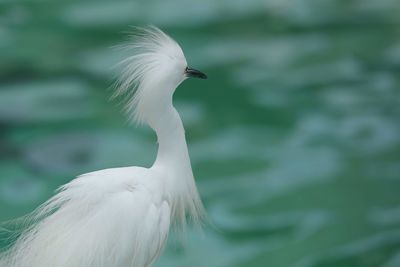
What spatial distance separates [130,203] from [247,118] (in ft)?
8.27

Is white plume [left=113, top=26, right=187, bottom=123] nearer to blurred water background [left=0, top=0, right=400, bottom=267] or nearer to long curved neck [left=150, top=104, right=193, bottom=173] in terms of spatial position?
long curved neck [left=150, top=104, right=193, bottom=173]

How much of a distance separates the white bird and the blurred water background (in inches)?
58.8

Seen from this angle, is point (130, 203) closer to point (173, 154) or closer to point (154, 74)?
point (173, 154)

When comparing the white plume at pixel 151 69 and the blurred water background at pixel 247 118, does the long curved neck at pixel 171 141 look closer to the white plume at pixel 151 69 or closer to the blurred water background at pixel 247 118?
the white plume at pixel 151 69

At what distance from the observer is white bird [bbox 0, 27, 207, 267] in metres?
1.52

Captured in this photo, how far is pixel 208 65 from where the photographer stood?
14.6 ft

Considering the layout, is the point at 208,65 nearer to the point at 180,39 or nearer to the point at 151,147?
the point at 180,39

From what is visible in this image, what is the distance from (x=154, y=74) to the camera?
5.28 ft

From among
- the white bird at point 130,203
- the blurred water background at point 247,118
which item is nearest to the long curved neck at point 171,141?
the white bird at point 130,203

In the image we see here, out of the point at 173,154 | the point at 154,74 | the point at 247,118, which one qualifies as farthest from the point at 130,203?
the point at 247,118

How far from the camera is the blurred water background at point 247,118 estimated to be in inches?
129

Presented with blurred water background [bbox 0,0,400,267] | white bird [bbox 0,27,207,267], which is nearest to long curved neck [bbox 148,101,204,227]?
white bird [bbox 0,27,207,267]

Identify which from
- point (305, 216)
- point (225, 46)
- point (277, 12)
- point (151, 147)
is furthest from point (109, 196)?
point (277, 12)

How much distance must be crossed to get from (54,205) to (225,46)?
3158 mm
